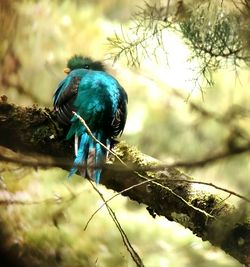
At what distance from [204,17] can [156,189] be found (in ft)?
1.54

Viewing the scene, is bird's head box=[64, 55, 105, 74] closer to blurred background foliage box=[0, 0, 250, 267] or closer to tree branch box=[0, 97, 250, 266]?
blurred background foliage box=[0, 0, 250, 267]

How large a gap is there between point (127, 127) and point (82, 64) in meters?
0.32

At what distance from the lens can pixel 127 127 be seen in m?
2.16

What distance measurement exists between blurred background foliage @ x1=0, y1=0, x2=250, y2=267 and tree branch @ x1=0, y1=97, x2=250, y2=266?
0.07 meters

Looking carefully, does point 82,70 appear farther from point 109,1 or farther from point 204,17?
point 204,17

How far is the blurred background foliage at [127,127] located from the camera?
3.65 ft

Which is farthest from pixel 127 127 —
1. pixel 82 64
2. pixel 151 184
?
pixel 151 184

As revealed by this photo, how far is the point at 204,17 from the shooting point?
50.2 inches

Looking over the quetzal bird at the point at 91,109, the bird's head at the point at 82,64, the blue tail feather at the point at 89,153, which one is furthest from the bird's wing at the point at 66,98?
the bird's head at the point at 82,64

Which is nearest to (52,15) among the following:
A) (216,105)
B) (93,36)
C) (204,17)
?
(93,36)

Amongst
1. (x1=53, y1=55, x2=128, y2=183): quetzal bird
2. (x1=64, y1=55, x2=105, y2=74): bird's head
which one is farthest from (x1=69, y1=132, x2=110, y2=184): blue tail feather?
(x1=64, y1=55, x2=105, y2=74): bird's head

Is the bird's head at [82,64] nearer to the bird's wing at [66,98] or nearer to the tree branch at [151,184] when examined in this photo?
the bird's wing at [66,98]

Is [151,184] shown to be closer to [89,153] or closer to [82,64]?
[89,153]

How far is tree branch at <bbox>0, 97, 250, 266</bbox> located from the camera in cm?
125
